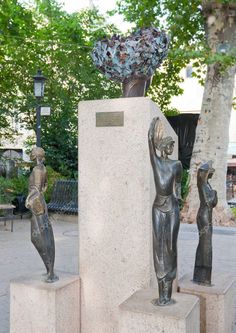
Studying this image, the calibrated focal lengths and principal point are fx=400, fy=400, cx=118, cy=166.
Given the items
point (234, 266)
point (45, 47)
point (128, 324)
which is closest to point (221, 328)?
point (128, 324)

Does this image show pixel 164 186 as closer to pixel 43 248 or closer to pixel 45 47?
pixel 43 248

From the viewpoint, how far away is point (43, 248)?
11.9ft

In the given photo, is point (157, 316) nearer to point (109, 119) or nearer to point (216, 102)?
point (109, 119)

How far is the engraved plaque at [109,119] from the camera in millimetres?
3566

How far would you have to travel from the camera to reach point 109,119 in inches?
142

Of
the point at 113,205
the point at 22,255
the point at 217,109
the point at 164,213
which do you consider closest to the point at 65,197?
the point at 22,255

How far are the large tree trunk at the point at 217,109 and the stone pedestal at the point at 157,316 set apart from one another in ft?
29.4

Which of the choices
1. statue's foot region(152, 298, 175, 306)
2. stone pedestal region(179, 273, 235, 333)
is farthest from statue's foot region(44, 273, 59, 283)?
stone pedestal region(179, 273, 235, 333)

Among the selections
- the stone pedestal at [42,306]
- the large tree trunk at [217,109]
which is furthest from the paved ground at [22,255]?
the large tree trunk at [217,109]

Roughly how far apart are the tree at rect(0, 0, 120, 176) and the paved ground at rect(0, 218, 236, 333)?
5329mm

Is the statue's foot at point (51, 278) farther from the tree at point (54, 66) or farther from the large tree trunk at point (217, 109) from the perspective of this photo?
the tree at point (54, 66)

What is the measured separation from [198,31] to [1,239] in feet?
32.9

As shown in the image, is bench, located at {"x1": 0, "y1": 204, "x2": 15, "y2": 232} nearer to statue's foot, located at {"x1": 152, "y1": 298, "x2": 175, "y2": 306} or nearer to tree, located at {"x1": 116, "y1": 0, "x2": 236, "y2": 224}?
tree, located at {"x1": 116, "y1": 0, "x2": 236, "y2": 224}

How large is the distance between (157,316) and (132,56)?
6.96 feet
